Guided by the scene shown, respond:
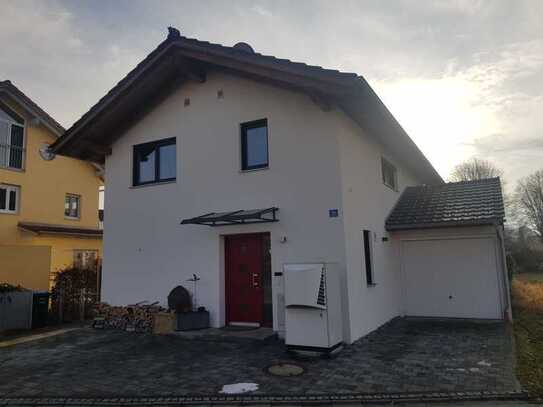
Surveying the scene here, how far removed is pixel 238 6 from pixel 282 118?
2560 millimetres

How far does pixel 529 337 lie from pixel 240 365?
611 centimetres

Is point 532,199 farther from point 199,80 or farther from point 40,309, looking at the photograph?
point 40,309

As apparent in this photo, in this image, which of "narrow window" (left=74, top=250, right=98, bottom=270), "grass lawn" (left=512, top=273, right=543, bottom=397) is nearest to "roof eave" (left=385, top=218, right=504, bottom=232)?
"grass lawn" (left=512, top=273, right=543, bottom=397)

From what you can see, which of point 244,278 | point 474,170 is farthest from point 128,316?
point 474,170

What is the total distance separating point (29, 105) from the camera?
17.7 meters

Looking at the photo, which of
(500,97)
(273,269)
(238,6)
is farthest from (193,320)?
(500,97)

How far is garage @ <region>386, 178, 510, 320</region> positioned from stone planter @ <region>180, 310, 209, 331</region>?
5598mm

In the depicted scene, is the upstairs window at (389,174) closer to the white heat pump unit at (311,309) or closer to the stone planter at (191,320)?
the white heat pump unit at (311,309)

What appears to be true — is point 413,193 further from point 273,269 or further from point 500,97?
point 273,269

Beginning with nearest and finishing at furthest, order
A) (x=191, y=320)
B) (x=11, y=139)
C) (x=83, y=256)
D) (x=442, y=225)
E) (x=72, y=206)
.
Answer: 1. (x=191, y=320)
2. (x=442, y=225)
3. (x=11, y=139)
4. (x=83, y=256)
5. (x=72, y=206)

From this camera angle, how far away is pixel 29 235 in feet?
57.2

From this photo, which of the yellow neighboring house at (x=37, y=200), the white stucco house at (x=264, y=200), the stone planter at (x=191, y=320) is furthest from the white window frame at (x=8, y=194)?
the stone planter at (x=191, y=320)

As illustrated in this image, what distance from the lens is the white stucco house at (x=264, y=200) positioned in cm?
841

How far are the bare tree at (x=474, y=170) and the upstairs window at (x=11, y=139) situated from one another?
118 feet
